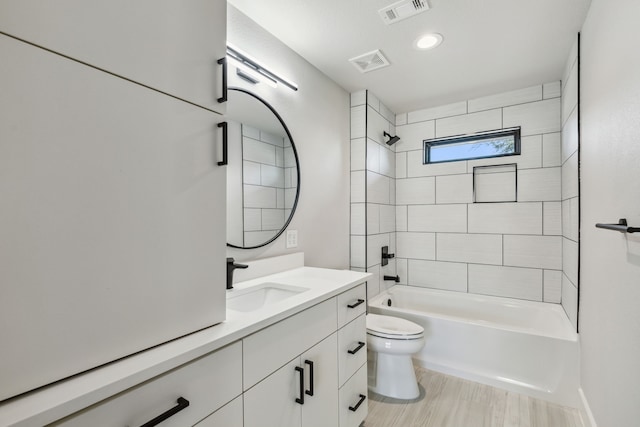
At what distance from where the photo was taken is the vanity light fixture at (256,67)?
5.29 feet

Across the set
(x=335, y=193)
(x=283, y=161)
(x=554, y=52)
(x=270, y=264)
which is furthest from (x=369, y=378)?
(x=554, y=52)

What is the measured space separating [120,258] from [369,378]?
2.10m

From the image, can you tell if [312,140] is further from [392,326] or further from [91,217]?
[91,217]

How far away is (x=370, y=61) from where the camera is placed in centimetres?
224

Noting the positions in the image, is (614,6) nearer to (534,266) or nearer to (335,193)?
(335,193)

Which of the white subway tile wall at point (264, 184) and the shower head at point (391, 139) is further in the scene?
the shower head at point (391, 139)

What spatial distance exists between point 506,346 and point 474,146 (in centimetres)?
187

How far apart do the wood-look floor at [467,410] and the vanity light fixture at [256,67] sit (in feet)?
7.39

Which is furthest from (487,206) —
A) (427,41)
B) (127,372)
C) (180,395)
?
(127,372)

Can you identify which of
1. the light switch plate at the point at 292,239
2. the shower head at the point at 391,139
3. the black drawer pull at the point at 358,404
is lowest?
the black drawer pull at the point at 358,404

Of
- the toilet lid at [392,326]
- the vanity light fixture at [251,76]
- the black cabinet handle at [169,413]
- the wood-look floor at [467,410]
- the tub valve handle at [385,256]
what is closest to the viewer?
the black cabinet handle at [169,413]

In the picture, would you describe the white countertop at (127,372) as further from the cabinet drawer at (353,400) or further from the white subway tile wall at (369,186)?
the white subway tile wall at (369,186)

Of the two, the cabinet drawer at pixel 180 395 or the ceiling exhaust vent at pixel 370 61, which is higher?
the ceiling exhaust vent at pixel 370 61

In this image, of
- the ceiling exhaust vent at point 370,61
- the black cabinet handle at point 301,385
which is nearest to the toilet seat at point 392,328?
the black cabinet handle at point 301,385
